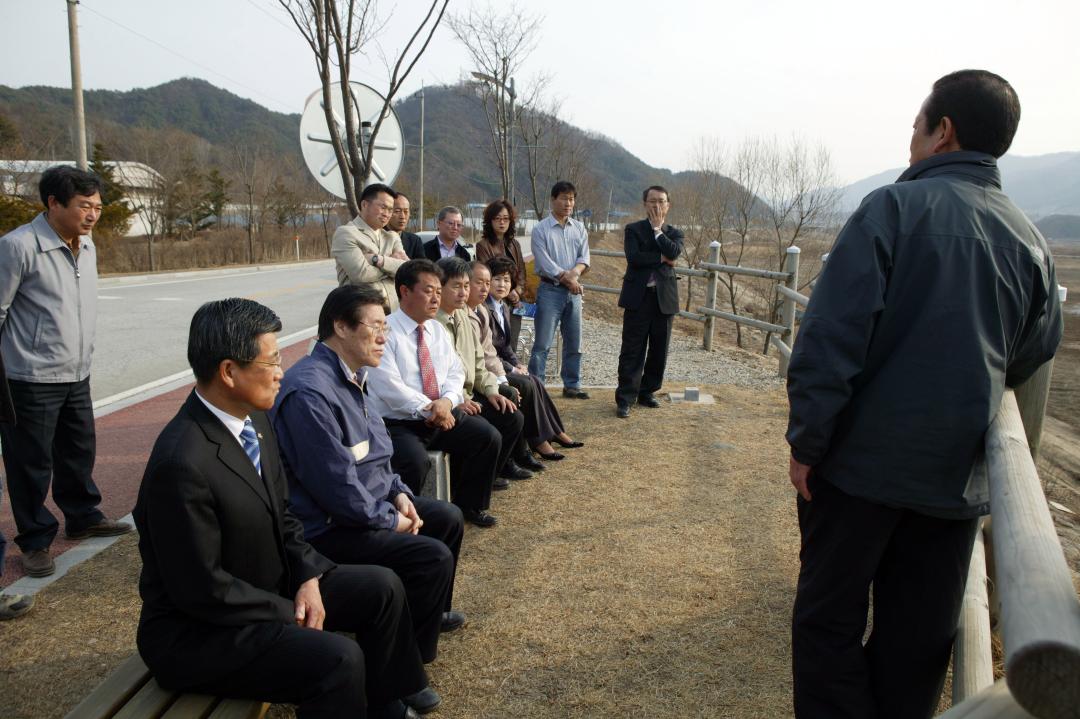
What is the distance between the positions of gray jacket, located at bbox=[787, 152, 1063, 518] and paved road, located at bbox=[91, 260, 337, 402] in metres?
6.92

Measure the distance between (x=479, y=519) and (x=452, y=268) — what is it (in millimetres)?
1532

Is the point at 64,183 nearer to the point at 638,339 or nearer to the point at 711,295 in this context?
the point at 638,339

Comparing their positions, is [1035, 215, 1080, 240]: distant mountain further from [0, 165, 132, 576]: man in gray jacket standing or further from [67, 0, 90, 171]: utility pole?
[0, 165, 132, 576]: man in gray jacket standing

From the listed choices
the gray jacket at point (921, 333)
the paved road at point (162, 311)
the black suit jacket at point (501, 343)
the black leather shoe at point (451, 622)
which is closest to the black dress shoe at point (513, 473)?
the black suit jacket at point (501, 343)

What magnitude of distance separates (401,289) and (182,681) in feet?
8.08

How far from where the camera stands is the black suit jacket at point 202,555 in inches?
74.6

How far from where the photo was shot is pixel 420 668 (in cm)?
256

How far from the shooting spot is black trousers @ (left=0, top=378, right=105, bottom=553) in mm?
3416

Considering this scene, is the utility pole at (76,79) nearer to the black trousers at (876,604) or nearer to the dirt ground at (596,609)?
the dirt ground at (596,609)

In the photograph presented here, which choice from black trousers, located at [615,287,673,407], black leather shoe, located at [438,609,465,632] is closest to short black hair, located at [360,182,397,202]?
black trousers, located at [615,287,673,407]

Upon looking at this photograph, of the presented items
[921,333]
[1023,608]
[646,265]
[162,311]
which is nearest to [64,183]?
[921,333]

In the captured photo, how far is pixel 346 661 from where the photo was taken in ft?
6.71

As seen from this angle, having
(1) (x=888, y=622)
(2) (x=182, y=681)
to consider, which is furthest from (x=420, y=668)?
(1) (x=888, y=622)

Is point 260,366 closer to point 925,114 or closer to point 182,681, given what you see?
point 182,681
